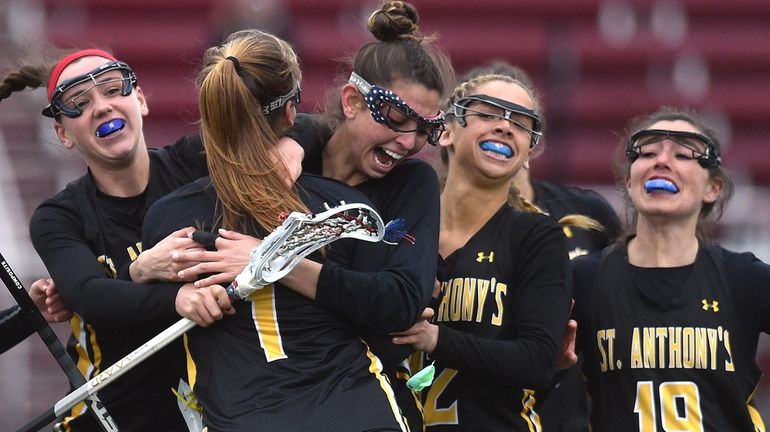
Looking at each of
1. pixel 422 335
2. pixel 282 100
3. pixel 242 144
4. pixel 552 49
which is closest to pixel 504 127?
pixel 422 335

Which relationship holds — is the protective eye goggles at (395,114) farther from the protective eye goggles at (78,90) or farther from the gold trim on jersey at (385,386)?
the protective eye goggles at (78,90)

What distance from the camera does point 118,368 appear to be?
2.89 m


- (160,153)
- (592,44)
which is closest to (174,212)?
(160,153)

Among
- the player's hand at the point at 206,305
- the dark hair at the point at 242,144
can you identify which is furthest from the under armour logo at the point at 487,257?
the player's hand at the point at 206,305

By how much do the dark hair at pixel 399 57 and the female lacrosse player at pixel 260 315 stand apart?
340 millimetres

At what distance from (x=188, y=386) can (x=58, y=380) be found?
3.93 metres

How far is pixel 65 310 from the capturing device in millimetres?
3314

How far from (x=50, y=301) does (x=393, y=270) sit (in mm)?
1025

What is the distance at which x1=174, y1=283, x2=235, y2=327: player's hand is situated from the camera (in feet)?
8.72

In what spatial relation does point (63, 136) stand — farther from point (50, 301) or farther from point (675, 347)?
point (675, 347)

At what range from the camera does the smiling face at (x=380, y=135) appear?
10.0 feet

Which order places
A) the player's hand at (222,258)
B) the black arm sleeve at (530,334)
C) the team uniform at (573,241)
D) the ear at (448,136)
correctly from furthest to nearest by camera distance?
the team uniform at (573,241), the ear at (448,136), the black arm sleeve at (530,334), the player's hand at (222,258)

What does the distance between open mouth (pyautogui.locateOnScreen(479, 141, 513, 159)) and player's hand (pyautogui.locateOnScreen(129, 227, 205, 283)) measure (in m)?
0.99

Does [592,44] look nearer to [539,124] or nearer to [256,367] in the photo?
[539,124]
